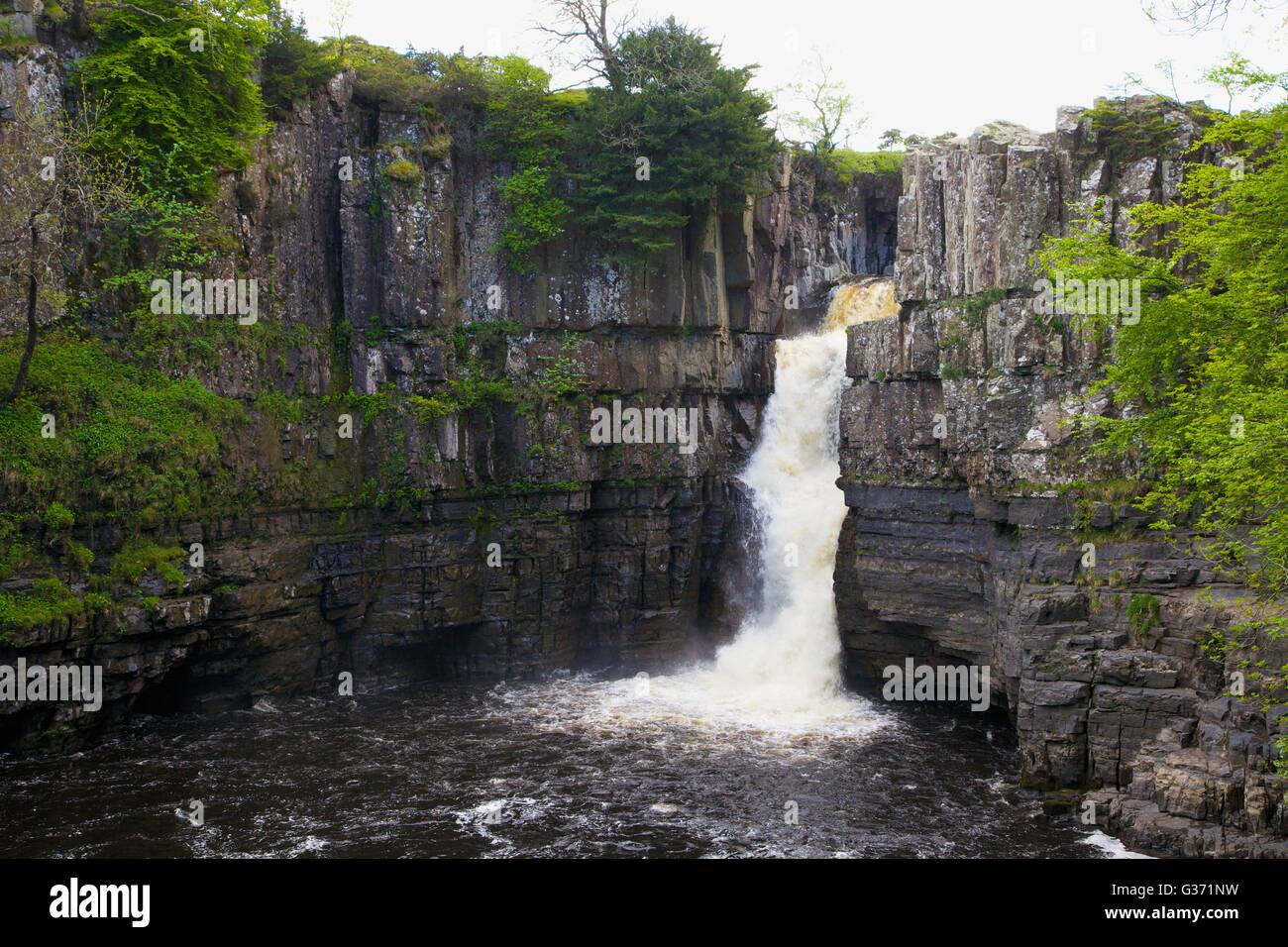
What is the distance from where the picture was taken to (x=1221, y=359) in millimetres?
23812

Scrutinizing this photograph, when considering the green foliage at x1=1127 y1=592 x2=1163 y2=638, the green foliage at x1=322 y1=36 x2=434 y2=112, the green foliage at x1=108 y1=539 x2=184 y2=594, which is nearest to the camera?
the green foliage at x1=1127 y1=592 x2=1163 y2=638

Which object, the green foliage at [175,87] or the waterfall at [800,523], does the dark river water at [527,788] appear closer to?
the waterfall at [800,523]

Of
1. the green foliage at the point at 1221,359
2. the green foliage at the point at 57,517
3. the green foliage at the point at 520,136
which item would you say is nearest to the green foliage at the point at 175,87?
the green foliage at the point at 520,136

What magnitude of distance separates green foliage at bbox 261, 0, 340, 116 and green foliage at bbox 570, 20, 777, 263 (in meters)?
9.08

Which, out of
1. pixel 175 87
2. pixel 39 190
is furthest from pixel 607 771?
pixel 175 87

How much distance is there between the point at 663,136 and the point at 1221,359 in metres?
22.1

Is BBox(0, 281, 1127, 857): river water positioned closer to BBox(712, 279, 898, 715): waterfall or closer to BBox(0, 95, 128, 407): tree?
BBox(712, 279, 898, 715): waterfall

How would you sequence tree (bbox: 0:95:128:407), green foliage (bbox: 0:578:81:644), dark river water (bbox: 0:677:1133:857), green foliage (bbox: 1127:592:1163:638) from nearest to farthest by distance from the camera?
dark river water (bbox: 0:677:1133:857), green foliage (bbox: 1127:592:1163:638), green foliage (bbox: 0:578:81:644), tree (bbox: 0:95:128:407)

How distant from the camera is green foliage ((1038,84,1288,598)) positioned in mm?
22297

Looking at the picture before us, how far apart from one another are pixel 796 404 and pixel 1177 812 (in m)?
22.5

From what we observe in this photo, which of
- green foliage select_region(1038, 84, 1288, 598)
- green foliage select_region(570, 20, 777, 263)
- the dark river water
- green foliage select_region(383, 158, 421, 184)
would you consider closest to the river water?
Result: the dark river water

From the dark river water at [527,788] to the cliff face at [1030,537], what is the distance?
7.81 feet

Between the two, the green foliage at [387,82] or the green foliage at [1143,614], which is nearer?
the green foliage at [1143,614]

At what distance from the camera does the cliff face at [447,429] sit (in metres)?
37.1
